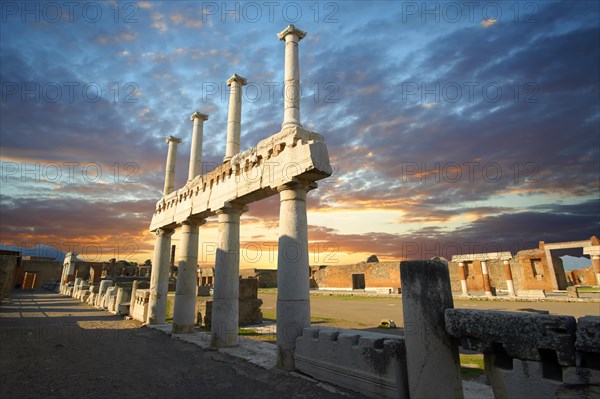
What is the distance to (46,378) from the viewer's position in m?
6.29

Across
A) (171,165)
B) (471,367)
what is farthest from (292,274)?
(171,165)

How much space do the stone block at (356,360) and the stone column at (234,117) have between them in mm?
5871

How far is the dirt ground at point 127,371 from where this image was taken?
560 cm

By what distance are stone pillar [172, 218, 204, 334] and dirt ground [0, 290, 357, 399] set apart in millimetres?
730

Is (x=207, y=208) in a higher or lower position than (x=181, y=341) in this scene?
higher

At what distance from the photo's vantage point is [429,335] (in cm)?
434

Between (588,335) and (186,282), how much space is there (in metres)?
10.7

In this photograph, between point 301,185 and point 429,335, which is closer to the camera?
point 429,335

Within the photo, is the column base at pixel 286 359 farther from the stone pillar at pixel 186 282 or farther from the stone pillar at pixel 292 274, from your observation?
the stone pillar at pixel 186 282

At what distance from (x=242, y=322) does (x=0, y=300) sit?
62.1 feet

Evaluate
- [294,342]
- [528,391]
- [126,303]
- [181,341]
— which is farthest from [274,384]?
[126,303]

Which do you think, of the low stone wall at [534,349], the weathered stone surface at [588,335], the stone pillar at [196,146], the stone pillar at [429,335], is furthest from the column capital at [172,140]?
the weathered stone surface at [588,335]

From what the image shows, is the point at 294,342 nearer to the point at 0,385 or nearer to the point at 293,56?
the point at 0,385

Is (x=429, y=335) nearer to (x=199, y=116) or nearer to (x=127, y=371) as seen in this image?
(x=127, y=371)
